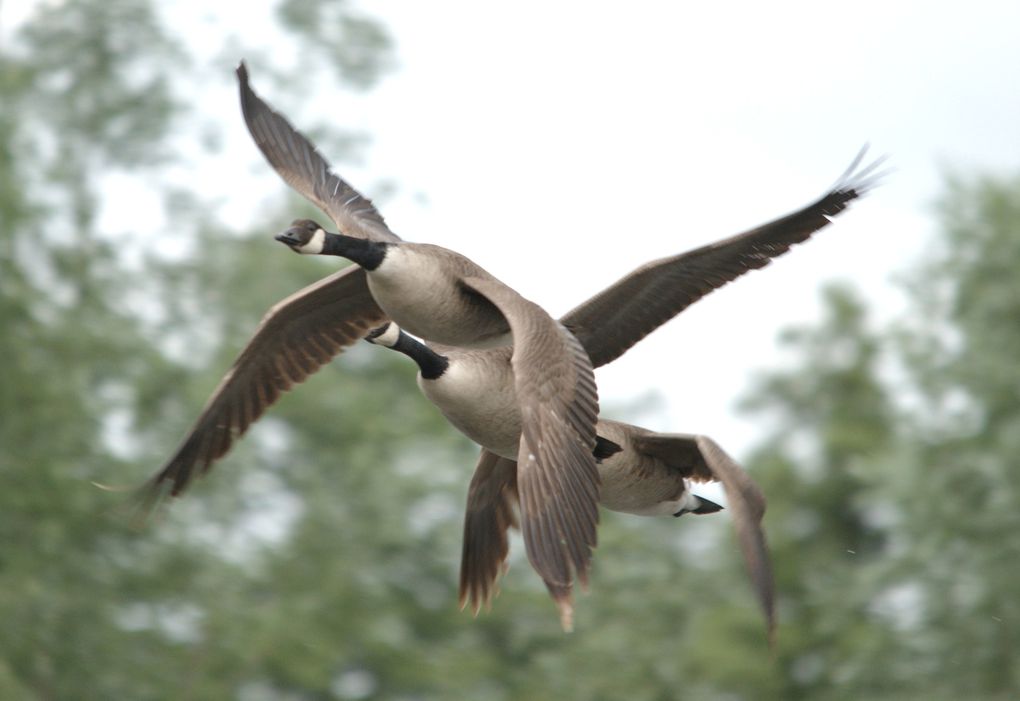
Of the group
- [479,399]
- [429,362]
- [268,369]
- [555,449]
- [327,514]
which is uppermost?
[327,514]

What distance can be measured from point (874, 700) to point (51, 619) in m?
6.61

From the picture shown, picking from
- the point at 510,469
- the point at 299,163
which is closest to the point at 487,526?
the point at 510,469

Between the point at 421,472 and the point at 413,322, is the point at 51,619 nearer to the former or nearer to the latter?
the point at 421,472

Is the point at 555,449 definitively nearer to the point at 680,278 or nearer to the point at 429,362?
the point at 429,362

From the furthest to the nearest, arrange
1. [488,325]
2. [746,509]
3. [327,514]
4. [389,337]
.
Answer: [327,514], [389,337], [488,325], [746,509]

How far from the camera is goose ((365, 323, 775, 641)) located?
22.2ft

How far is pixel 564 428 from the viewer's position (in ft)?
21.3

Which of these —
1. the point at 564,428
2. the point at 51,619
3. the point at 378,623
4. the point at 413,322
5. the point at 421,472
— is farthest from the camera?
the point at 421,472

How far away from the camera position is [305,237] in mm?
7344

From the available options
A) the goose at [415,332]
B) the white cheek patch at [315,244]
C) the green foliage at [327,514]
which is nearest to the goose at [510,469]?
the goose at [415,332]

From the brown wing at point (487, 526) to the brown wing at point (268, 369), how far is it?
2.91 feet

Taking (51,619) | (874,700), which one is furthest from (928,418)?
(51,619)

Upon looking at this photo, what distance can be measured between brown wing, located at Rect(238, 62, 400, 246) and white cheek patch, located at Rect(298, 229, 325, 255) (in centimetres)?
113

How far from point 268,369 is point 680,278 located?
1.99 metres
